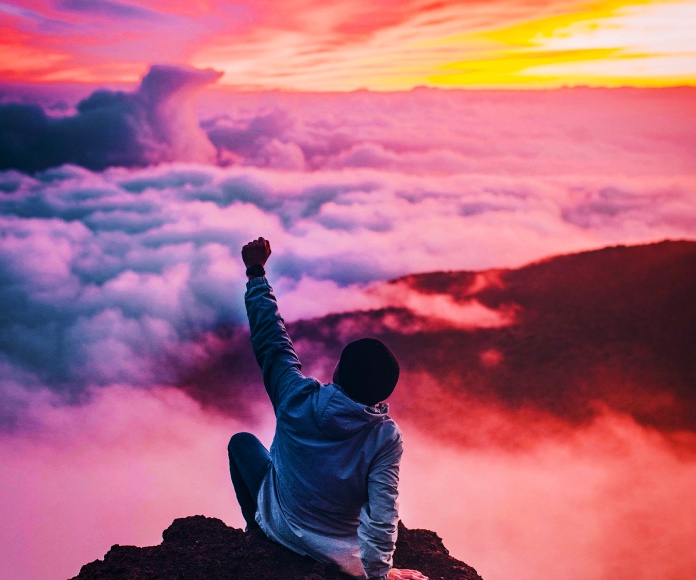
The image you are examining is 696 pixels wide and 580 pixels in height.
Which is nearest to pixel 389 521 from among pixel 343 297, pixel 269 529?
pixel 269 529

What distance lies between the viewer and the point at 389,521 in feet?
8.34

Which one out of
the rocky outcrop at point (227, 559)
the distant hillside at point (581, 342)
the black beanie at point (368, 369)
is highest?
the distant hillside at point (581, 342)

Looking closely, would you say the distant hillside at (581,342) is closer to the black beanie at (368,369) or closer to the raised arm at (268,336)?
the raised arm at (268,336)

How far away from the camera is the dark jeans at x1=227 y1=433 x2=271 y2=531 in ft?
10.7

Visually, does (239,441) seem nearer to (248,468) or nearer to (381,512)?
(248,468)

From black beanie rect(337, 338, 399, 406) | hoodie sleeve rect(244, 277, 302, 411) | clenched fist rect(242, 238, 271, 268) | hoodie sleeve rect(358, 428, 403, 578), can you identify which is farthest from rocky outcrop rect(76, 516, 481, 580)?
clenched fist rect(242, 238, 271, 268)

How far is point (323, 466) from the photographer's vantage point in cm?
267

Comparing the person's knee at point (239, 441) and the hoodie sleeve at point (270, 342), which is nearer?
the hoodie sleeve at point (270, 342)

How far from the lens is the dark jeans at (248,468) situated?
328cm

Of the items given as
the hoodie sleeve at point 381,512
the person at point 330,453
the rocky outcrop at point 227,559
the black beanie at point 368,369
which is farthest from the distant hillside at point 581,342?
the black beanie at point 368,369

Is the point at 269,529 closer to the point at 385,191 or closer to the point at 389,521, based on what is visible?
the point at 389,521

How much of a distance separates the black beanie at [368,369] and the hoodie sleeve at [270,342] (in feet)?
1.35

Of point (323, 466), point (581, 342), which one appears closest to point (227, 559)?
point (323, 466)

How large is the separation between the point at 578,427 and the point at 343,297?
82.2 ft
